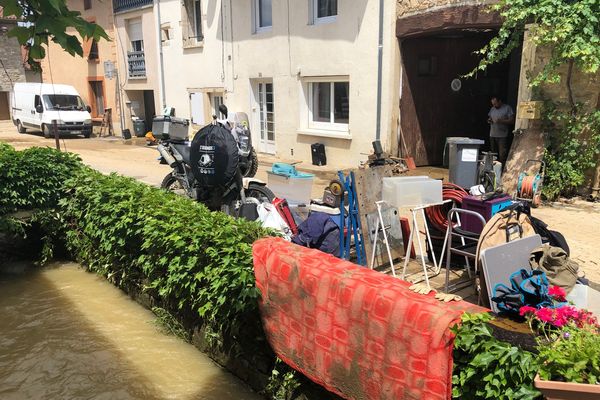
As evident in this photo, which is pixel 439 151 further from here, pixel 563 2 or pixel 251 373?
pixel 251 373

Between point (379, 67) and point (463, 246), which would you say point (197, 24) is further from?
point (463, 246)

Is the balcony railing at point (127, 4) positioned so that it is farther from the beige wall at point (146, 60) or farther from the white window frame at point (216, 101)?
the white window frame at point (216, 101)

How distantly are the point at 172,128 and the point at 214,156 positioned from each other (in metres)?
2.24

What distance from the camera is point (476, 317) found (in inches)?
104

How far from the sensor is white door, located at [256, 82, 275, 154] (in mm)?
15242

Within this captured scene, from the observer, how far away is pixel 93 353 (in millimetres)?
4738

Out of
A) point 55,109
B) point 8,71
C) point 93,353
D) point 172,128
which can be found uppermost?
point 8,71

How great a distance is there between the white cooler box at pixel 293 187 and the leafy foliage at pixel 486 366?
4133 mm

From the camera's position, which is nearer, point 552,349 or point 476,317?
point 552,349

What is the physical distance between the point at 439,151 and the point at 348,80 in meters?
2.82

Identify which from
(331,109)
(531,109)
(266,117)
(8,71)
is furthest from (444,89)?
(8,71)

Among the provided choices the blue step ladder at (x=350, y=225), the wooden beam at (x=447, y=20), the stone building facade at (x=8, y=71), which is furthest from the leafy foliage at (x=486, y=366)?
the stone building facade at (x=8, y=71)

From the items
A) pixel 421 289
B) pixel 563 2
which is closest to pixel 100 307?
pixel 421 289

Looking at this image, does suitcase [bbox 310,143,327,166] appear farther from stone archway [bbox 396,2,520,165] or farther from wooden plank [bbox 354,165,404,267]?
wooden plank [bbox 354,165,404,267]
